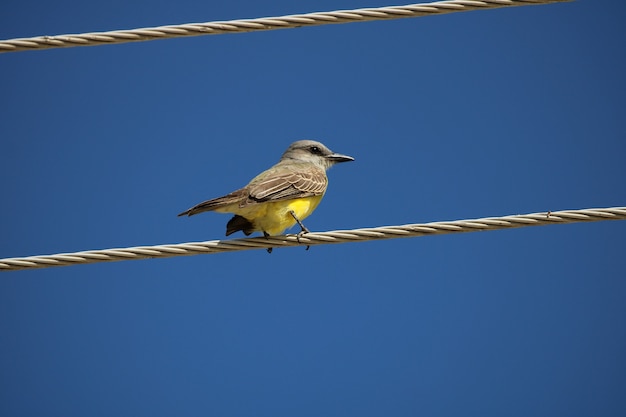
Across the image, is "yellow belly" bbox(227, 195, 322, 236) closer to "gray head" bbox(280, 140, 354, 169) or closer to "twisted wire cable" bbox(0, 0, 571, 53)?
"gray head" bbox(280, 140, 354, 169)

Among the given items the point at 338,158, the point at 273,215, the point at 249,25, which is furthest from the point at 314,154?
the point at 249,25

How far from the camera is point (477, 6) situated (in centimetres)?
596

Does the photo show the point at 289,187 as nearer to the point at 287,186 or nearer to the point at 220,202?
the point at 287,186

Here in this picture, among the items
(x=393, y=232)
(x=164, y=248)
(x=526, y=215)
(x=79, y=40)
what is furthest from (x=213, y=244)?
(x=526, y=215)

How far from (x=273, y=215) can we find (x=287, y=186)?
0.33 meters

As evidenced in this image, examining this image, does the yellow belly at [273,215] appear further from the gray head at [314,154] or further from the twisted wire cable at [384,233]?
the twisted wire cable at [384,233]

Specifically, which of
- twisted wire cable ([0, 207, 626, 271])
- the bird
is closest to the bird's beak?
the bird

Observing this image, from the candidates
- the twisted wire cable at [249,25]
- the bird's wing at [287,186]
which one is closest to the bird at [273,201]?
the bird's wing at [287,186]

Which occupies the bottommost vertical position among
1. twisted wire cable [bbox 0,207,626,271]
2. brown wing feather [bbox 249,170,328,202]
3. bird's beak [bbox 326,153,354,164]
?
twisted wire cable [bbox 0,207,626,271]

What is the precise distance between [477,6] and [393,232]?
167 centimetres

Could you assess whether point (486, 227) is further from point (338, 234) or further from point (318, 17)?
point (318, 17)

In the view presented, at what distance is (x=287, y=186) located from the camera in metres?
8.29

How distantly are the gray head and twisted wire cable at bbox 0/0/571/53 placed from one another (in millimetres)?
4028

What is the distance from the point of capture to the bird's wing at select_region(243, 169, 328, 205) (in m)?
7.98
